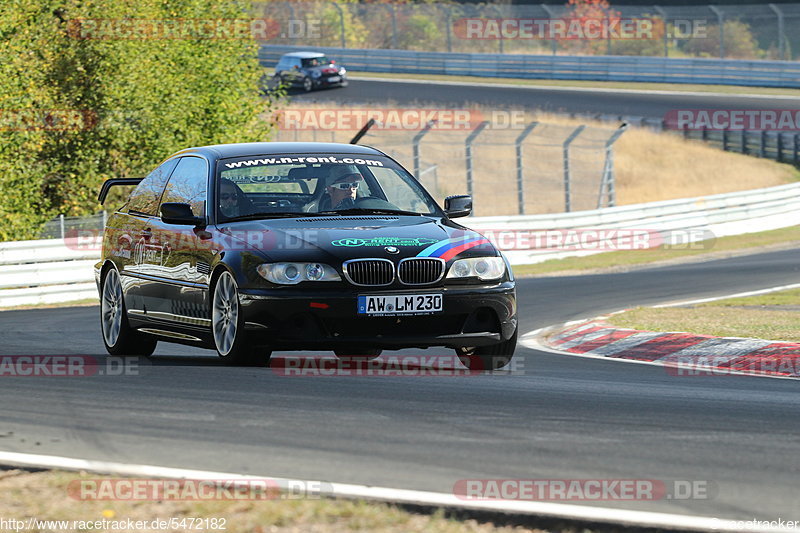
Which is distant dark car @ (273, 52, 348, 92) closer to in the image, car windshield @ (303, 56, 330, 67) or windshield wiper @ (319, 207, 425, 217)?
car windshield @ (303, 56, 330, 67)

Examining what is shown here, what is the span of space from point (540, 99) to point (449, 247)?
3671cm

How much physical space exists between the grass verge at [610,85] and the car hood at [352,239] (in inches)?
1507

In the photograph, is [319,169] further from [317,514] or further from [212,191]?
[317,514]

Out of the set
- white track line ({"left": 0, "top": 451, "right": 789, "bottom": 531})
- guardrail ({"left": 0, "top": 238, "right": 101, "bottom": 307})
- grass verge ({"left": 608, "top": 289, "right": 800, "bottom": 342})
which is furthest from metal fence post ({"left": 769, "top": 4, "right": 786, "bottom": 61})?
white track line ({"left": 0, "top": 451, "right": 789, "bottom": 531})

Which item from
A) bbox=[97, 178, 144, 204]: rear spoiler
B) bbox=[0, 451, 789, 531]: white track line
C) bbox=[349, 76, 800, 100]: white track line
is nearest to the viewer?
bbox=[0, 451, 789, 531]: white track line

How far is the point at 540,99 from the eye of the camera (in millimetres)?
44312

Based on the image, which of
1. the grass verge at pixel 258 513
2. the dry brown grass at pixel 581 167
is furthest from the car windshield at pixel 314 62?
the grass verge at pixel 258 513

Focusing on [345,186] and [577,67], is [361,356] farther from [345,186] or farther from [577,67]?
[577,67]

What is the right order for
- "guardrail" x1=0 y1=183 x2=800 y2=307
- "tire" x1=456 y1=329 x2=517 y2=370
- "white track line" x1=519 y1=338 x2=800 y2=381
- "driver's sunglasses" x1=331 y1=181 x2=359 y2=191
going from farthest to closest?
"guardrail" x1=0 y1=183 x2=800 y2=307 → "driver's sunglasses" x1=331 y1=181 x2=359 y2=191 → "white track line" x1=519 y1=338 x2=800 y2=381 → "tire" x1=456 y1=329 x2=517 y2=370

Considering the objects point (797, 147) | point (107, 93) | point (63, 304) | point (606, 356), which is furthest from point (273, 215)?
point (797, 147)

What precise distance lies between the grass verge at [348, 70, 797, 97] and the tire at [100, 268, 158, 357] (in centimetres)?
3773

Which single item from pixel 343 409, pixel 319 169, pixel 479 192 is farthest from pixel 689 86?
pixel 343 409

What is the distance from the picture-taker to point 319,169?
9.38 m

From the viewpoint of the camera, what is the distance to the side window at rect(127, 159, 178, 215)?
10059mm
